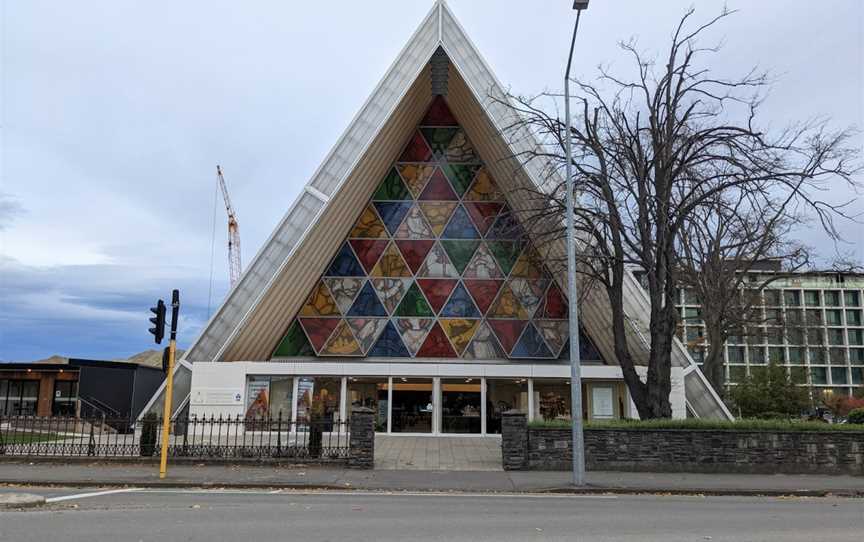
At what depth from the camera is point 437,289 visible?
2573cm

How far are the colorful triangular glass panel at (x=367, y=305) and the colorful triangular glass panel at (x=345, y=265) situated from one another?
73 centimetres

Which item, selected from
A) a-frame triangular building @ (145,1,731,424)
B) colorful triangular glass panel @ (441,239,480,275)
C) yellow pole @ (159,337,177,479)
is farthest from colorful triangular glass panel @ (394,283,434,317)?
yellow pole @ (159,337,177,479)

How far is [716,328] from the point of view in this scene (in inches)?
971

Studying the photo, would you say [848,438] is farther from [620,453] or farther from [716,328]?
[716,328]

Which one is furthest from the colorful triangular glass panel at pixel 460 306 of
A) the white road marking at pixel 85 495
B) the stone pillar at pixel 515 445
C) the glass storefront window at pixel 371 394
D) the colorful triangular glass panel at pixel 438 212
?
the white road marking at pixel 85 495

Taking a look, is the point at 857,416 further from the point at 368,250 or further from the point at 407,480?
the point at 407,480

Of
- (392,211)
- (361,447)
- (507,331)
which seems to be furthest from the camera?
(392,211)

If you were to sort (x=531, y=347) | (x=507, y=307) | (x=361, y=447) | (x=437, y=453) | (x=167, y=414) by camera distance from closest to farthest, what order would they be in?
(x=167, y=414)
(x=361, y=447)
(x=437, y=453)
(x=531, y=347)
(x=507, y=307)

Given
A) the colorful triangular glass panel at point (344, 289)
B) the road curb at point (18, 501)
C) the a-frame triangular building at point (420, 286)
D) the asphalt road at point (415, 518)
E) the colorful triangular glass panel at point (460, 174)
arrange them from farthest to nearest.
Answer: the colorful triangular glass panel at point (460, 174) < the colorful triangular glass panel at point (344, 289) < the a-frame triangular building at point (420, 286) < the road curb at point (18, 501) < the asphalt road at point (415, 518)

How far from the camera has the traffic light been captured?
42.4 feet

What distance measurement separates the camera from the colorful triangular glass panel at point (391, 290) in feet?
84.0

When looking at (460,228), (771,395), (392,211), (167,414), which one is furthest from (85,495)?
(771,395)

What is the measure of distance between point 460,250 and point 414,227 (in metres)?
2.08

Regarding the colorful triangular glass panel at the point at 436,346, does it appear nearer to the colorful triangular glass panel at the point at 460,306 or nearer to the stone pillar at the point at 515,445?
the colorful triangular glass panel at the point at 460,306
